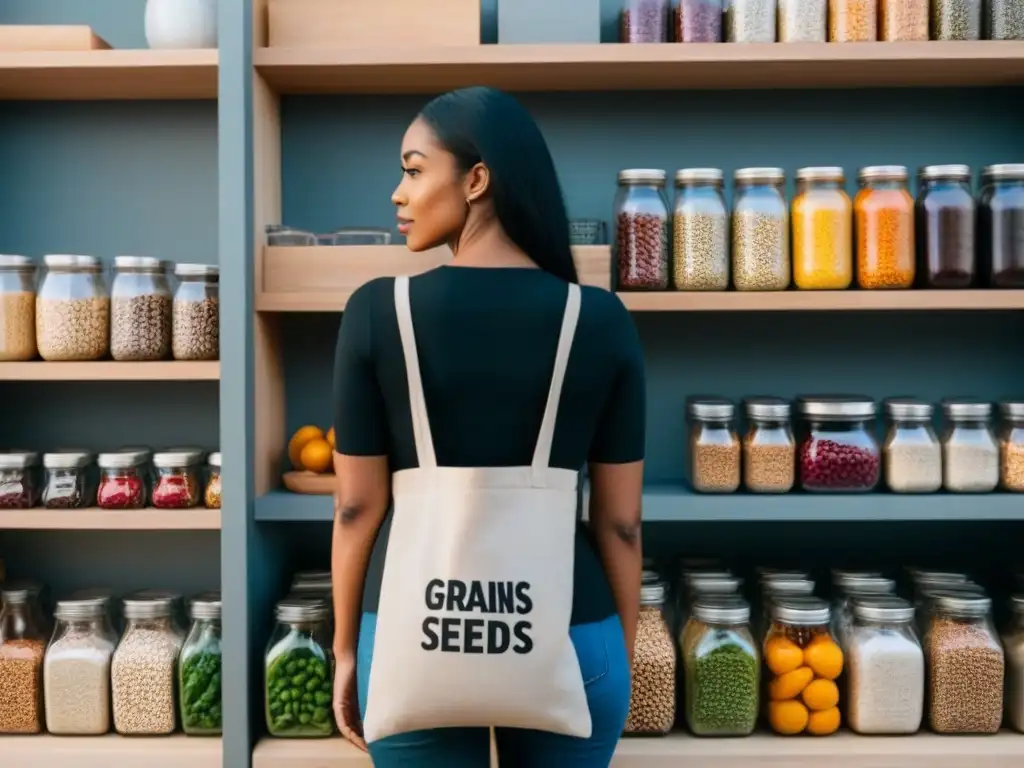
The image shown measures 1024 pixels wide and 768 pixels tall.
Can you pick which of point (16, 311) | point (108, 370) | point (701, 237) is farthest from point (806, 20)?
point (16, 311)

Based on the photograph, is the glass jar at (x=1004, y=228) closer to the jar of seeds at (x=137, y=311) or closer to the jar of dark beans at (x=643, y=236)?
the jar of dark beans at (x=643, y=236)

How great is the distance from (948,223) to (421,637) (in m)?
1.26

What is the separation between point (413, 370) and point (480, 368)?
0.06 meters

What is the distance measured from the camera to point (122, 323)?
69.7 inches

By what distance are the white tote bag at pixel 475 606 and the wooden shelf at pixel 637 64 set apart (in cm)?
92

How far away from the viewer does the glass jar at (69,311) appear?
5.79 ft

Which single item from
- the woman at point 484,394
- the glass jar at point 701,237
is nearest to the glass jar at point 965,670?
the glass jar at point 701,237

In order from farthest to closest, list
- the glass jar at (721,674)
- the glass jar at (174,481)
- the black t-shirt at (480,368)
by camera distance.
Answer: the glass jar at (174,481), the glass jar at (721,674), the black t-shirt at (480,368)

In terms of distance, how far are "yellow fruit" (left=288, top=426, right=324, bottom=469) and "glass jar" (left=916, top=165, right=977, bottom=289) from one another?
113 cm

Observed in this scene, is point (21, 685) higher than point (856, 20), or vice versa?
point (856, 20)

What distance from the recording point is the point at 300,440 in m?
1.88

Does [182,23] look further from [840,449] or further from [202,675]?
[840,449]

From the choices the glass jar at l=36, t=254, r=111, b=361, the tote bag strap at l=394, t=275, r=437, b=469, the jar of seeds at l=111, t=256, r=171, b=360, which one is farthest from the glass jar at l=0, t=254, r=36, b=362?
the tote bag strap at l=394, t=275, r=437, b=469

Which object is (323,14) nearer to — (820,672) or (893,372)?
(893,372)
